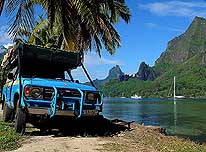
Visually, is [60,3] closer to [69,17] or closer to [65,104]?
[69,17]

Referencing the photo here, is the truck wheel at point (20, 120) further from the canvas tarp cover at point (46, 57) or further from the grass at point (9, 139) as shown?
the canvas tarp cover at point (46, 57)

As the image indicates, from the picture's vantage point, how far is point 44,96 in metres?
11.3

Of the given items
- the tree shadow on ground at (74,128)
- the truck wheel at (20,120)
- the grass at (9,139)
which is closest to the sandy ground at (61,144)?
the grass at (9,139)

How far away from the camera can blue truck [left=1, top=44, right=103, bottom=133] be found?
1123cm

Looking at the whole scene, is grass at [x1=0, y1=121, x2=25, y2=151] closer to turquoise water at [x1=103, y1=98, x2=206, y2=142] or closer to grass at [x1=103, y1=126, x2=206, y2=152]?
grass at [x1=103, y1=126, x2=206, y2=152]

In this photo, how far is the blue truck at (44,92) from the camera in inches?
442

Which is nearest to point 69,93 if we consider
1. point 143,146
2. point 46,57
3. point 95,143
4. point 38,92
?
point 38,92

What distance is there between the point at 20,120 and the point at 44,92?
3.75 ft

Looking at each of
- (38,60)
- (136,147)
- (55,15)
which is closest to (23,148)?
(136,147)

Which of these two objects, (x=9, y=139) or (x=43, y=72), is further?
(x=43, y=72)

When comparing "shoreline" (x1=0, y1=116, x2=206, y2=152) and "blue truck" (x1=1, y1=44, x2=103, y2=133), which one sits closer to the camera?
"shoreline" (x1=0, y1=116, x2=206, y2=152)

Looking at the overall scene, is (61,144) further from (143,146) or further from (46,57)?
(46,57)

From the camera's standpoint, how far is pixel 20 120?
11.5m

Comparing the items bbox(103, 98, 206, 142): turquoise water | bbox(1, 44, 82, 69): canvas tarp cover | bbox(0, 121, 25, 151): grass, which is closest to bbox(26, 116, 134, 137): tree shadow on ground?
bbox(0, 121, 25, 151): grass
